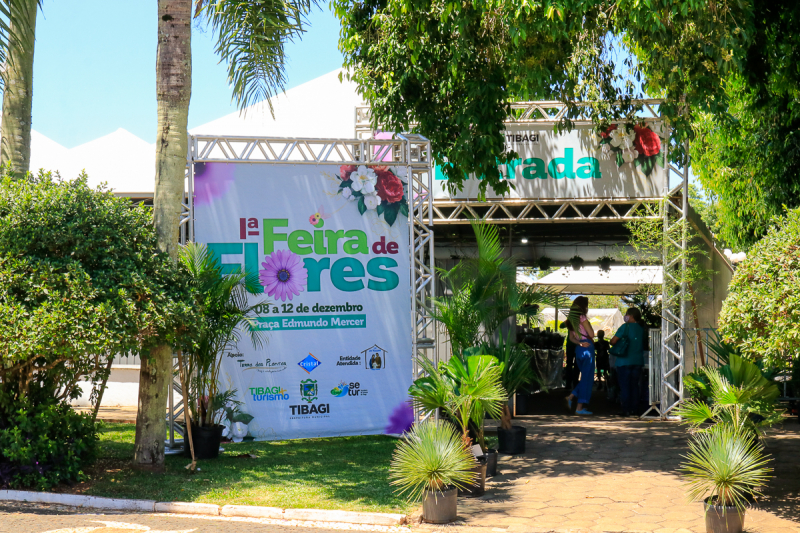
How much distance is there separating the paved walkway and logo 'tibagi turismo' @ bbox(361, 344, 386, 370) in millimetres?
2174

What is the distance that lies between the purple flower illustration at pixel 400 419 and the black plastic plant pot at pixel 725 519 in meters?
4.90

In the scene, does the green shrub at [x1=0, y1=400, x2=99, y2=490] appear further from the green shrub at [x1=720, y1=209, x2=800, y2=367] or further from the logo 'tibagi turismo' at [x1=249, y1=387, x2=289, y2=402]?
the green shrub at [x1=720, y1=209, x2=800, y2=367]

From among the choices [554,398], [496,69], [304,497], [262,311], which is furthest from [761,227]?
[304,497]

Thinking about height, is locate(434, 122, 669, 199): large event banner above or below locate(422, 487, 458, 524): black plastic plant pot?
above

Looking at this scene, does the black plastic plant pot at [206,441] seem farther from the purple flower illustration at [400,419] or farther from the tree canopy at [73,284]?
the purple flower illustration at [400,419]

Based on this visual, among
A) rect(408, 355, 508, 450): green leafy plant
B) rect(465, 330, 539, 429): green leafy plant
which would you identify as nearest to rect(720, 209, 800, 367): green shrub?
rect(408, 355, 508, 450): green leafy plant

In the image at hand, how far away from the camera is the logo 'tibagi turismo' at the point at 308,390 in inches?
377

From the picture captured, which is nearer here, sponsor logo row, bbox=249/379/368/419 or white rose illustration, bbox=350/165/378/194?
sponsor logo row, bbox=249/379/368/419

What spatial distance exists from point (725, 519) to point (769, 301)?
68.7 inches

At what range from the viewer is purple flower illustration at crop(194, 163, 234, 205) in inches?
374

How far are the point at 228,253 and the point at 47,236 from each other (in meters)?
3.08

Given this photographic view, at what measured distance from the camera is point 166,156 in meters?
7.66

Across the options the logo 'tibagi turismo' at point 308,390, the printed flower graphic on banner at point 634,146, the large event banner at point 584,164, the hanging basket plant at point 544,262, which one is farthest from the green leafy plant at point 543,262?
the logo 'tibagi turismo' at point 308,390

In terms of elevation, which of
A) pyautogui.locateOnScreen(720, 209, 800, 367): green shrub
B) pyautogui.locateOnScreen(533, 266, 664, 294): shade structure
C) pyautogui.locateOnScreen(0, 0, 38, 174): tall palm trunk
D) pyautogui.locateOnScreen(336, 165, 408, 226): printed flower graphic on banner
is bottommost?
pyautogui.locateOnScreen(720, 209, 800, 367): green shrub
